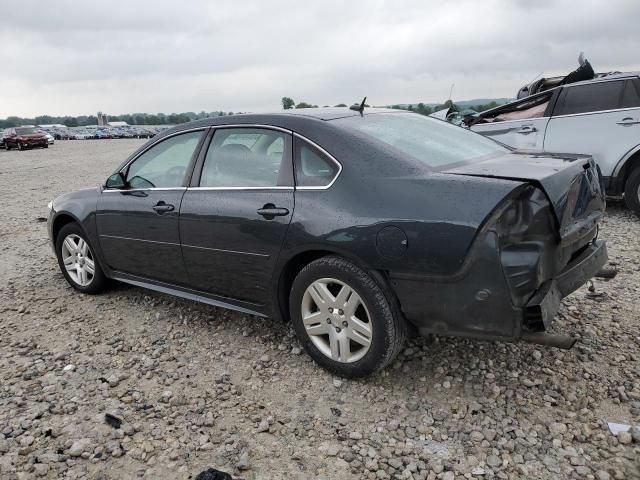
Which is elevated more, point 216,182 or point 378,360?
point 216,182

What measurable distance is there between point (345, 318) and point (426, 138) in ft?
4.24

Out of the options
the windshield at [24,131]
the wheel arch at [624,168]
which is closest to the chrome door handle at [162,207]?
the wheel arch at [624,168]

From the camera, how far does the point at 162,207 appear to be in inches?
150

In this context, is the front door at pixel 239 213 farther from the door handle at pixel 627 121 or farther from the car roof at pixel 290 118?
the door handle at pixel 627 121

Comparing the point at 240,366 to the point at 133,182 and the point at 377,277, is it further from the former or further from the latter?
the point at 133,182

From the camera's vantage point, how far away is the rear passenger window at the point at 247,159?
3291 mm

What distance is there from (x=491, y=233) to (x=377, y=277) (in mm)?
638

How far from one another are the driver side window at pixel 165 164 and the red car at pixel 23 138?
34.1 meters

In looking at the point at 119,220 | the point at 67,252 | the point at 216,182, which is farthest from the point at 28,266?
the point at 216,182

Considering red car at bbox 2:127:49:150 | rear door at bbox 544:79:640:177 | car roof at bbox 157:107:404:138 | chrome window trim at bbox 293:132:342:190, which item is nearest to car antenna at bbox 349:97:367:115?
car roof at bbox 157:107:404:138

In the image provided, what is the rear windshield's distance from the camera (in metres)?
3.08

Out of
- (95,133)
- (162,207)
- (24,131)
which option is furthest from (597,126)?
(95,133)

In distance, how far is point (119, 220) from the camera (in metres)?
4.19

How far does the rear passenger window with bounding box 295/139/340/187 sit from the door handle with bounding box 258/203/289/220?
19 centimetres
